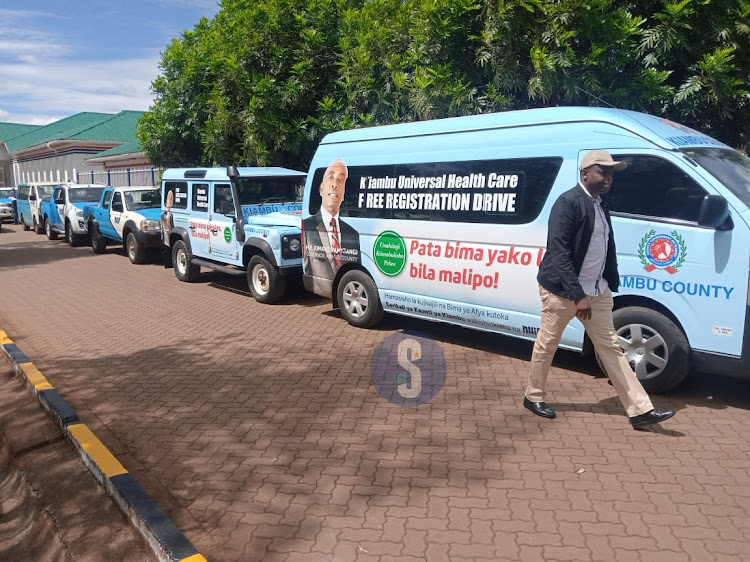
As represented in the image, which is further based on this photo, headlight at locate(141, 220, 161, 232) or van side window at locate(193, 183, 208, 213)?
headlight at locate(141, 220, 161, 232)

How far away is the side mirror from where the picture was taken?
4539 mm

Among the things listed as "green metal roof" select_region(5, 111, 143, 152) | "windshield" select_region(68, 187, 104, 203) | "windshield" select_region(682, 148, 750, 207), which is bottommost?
"windshield" select_region(68, 187, 104, 203)

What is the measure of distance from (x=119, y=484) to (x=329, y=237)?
4.59 m

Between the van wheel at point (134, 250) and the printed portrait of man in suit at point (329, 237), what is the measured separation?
23.6 ft

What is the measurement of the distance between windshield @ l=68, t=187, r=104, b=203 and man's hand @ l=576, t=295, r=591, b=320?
17266mm

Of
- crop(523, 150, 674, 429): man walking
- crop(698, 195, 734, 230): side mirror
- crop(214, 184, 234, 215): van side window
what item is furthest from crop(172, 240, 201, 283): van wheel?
crop(698, 195, 734, 230): side mirror

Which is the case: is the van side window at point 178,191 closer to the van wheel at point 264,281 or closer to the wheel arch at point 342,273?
the van wheel at point 264,281

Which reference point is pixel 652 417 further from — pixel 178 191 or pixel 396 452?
pixel 178 191

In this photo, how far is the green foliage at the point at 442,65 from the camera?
7195 millimetres

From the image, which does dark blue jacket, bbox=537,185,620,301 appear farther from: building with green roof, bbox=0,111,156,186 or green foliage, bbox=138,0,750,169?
building with green roof, bbox=0,111,156,186

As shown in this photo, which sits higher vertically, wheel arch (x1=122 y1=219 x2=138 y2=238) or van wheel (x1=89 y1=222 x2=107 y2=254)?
wheel arch (x1=122 y1=219 x2=138 y2=238)

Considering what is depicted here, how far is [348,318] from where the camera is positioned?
7.83m

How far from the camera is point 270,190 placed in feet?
33.6

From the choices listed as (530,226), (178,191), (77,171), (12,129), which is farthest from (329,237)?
(12,129)
